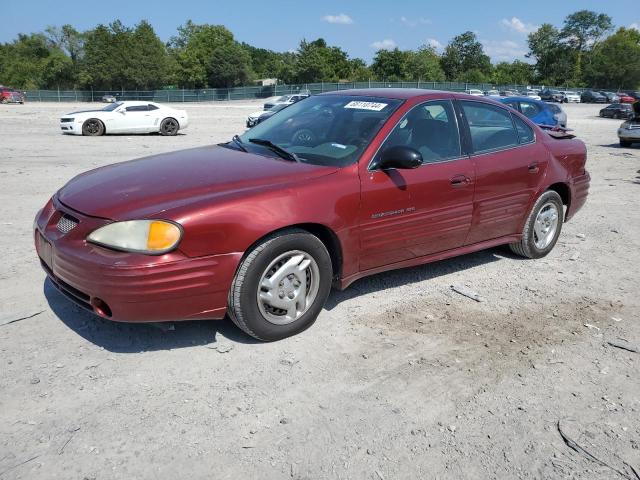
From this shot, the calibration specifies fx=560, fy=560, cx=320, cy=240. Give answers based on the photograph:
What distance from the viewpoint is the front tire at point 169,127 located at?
1981 cm

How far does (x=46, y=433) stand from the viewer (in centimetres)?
268

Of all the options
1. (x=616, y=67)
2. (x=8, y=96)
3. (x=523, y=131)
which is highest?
(x=616, y=67)

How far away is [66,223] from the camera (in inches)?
137

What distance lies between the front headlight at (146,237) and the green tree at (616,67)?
4174 inches

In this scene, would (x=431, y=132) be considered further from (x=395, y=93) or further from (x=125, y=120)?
(x=125, y=120)

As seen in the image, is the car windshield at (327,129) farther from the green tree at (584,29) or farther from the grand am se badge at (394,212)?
the green tree at (584,29)

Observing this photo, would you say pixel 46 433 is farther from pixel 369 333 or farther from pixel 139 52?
pixel 139 52

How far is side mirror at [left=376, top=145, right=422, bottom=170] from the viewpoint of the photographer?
388 centimetres

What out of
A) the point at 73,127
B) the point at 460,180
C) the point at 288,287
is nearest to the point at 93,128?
the point at 73,127

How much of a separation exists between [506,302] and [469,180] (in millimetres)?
1031

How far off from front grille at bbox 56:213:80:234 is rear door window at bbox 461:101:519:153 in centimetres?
311

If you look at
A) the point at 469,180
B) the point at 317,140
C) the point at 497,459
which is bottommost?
the point at 497,459

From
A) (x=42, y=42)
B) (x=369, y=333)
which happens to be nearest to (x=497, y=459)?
(x=369, y=333)

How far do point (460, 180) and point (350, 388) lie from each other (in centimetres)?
207
